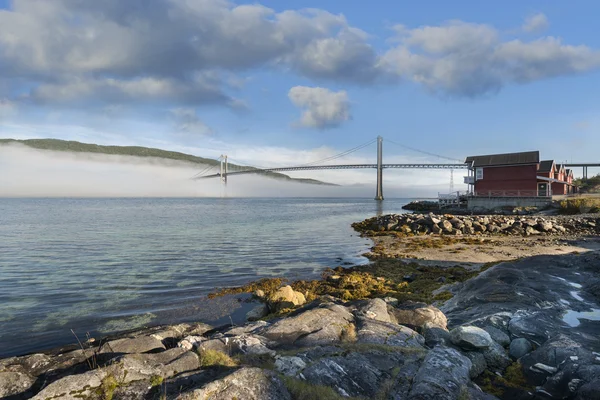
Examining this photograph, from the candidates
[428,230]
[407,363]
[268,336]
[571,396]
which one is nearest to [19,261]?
[268,336]

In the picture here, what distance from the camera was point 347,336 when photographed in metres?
5.28

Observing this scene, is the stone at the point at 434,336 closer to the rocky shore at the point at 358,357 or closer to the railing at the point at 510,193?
the rocky shore at the point at 358,357

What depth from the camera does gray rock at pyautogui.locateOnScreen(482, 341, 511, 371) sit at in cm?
499

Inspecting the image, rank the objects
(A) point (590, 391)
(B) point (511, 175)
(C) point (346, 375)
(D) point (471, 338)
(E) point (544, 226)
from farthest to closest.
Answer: (B) point (511, 175) → (E) point (544, 226) → (D) point (471, 338) → (C) point (346, 375) → (A) point (590, 391)

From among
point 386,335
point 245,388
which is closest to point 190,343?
point 245,388

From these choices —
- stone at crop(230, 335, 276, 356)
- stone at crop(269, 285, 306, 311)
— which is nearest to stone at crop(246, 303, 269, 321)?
stone at crop(269, 285, 306, 311)

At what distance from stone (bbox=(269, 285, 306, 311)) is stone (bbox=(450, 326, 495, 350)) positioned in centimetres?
409

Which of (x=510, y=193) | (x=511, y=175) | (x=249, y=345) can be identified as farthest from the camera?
(x=511, y=175)

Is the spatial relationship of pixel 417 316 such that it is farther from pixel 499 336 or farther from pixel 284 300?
pixel 284 300

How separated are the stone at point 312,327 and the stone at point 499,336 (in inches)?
91.0

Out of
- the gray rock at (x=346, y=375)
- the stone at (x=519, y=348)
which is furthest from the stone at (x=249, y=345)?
the stone at (x=519, y=348)

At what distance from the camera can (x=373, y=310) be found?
6.46 metres

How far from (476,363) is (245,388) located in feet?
10.9

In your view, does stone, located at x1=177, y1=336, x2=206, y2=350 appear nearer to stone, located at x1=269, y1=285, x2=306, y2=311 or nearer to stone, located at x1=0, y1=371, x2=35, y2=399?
stone, located at x1=0, y1=371, x2=35, y2=399
